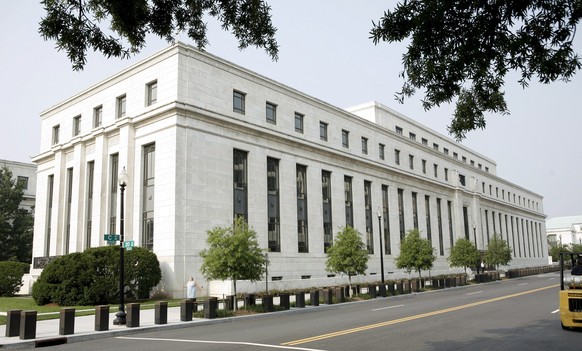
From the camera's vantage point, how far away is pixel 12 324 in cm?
1622

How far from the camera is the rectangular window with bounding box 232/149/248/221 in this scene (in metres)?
37.5

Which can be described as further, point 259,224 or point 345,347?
point 259,224

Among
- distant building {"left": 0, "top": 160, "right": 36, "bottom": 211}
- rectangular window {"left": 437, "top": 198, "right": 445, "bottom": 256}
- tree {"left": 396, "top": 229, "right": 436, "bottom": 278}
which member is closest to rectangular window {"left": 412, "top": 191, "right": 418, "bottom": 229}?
rectangular window {"left": 437, "top": 198, "right": 445, "bottom": 256}

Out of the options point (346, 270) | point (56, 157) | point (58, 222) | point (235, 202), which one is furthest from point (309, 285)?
point (56, 157)

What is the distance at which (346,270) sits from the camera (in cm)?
3544

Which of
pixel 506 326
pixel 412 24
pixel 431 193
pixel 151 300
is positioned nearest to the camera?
pixel 412 24

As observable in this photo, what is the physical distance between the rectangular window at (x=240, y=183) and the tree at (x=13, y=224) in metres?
36.9

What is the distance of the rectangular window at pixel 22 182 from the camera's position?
219ft

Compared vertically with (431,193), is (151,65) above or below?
above

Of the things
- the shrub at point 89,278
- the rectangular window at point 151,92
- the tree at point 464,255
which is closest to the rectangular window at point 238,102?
the rectangular window at point 151,92

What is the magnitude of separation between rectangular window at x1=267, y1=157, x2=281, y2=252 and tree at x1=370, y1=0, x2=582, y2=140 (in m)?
32.4

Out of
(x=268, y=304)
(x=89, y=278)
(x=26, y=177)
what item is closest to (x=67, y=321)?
(x=268, y=304)

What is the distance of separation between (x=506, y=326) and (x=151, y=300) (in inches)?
865

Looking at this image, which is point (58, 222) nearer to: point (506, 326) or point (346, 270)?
point (346, 270)
